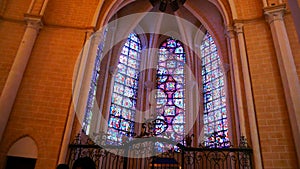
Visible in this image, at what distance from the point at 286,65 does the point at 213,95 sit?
5269 millimetres

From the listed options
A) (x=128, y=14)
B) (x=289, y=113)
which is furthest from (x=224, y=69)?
(x=128, y=14)

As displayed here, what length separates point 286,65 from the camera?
21.4ft

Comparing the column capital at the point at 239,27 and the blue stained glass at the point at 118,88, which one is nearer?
the column capital at the point at 239,27

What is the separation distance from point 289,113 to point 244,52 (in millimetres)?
2216

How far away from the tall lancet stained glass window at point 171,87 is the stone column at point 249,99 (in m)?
4.79

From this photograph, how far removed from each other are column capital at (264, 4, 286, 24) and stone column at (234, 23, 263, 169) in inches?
33.5

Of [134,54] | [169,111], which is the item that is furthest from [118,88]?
[169,111]

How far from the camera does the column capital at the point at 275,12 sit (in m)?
7.26

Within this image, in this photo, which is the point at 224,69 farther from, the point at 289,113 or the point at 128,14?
the point at 128,14

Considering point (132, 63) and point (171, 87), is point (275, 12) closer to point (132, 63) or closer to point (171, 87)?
point (171, 87)

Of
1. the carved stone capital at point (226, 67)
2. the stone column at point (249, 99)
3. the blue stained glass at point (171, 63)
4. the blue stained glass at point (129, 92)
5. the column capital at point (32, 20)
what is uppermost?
the blue stained glass at point (171, 63)

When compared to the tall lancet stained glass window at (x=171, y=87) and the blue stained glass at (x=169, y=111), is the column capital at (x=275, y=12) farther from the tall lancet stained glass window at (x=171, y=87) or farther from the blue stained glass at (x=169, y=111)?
the blue stained glass at (x=169, y=111)

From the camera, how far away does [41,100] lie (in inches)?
283

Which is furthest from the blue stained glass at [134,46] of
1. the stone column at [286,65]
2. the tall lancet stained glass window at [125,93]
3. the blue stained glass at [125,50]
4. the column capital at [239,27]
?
the stone column at [286,65]
